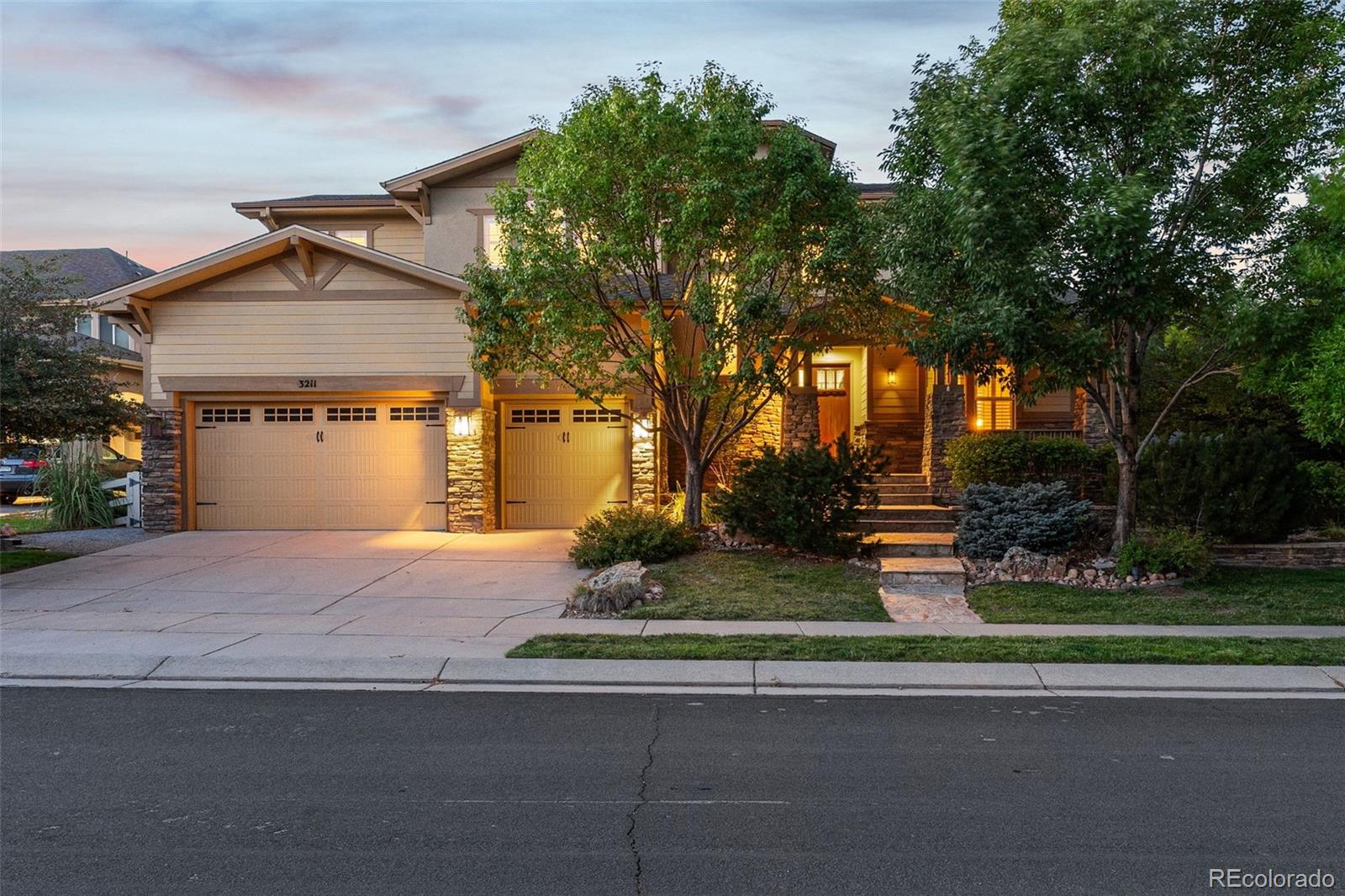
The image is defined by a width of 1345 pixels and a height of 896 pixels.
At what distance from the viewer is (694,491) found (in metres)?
15.5

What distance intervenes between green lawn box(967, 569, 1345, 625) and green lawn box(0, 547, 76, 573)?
13.7 meters

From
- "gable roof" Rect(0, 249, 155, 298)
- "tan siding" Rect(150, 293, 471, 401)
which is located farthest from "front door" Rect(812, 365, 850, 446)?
"gable roof" Rect(0, 249, 155, 298)

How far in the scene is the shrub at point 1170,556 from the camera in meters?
12.1

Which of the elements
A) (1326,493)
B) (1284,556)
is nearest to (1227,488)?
(1284,556)

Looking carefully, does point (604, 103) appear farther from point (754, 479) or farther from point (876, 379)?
point (876, 379)

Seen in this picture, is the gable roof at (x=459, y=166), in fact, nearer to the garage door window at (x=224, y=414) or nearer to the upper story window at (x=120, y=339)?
the garage door window at (x=224, y=414)

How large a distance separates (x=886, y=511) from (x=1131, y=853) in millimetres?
11433

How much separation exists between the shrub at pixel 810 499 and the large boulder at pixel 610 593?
2469 millimetres

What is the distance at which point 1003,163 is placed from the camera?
414 inches

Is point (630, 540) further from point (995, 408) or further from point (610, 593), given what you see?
point (995, 408)

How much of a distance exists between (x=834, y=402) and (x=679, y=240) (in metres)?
8.62

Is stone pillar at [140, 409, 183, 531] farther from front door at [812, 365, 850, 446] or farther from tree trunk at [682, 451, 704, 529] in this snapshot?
front door at [812, 365, 850, 446]

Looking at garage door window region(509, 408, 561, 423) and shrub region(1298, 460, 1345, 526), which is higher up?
garage door window region(509, 408, 561, 423)

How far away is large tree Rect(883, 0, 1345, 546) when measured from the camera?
10609 mm
